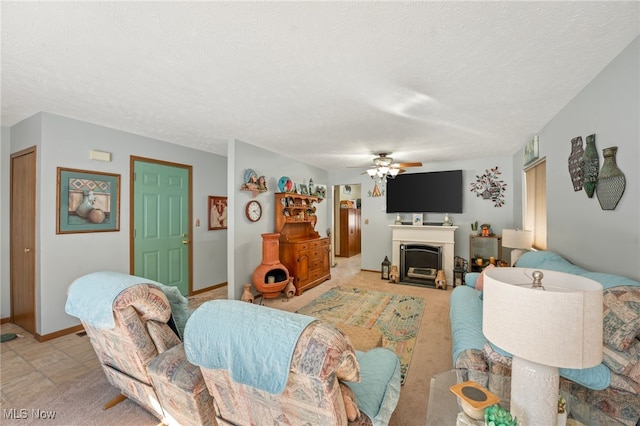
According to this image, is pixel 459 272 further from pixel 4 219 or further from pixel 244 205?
pixel 4 219

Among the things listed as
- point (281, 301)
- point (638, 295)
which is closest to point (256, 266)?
point (281, 301)

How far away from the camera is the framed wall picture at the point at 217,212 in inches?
185

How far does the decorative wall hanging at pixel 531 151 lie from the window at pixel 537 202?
81mm

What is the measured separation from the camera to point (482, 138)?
147 inches

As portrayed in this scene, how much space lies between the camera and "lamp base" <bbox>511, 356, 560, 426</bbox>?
94 centimetres

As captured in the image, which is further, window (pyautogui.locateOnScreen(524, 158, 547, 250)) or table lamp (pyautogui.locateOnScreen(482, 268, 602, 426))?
window (pyautogui.locateOnScreen(524, 158, 547, 250))

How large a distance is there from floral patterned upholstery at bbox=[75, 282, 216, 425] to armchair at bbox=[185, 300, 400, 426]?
0.81 ft

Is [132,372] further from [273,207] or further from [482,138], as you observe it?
[482,138]

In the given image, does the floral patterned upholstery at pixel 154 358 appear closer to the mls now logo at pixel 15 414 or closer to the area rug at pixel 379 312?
the mls now logo at pixel 15 414

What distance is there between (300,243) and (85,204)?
2.85 m

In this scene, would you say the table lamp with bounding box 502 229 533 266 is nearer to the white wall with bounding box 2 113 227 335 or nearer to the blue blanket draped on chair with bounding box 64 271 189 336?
the blue blanket draped on chair with bounding box 64 271 189 336

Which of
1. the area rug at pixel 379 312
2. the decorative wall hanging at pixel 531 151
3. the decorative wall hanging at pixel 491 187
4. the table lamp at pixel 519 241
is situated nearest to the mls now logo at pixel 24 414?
the area rug at pixel 379 312

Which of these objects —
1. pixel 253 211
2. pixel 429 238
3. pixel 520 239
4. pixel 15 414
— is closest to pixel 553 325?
pixel 15 414

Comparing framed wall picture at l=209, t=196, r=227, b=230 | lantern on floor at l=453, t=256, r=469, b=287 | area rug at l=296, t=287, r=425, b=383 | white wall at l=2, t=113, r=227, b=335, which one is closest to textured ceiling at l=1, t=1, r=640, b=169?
white wall at l=2, t=113, r=227, b=335
